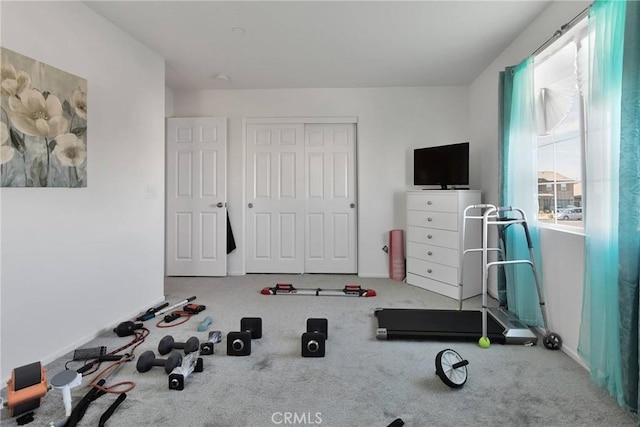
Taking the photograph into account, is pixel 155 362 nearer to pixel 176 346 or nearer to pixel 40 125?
pixel 176 346

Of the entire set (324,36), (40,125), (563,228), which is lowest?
(563,228)

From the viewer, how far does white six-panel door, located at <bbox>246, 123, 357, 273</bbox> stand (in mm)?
4391

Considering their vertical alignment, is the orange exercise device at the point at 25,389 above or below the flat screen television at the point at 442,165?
below

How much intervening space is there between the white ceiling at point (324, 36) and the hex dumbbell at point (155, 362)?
241 centimetres

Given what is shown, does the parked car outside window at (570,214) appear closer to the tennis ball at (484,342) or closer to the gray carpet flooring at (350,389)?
the gray carpet flooring at (350,389)

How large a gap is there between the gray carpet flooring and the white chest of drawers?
1.18m

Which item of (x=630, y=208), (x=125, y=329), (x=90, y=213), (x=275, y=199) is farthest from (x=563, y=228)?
(x=90, y=213)

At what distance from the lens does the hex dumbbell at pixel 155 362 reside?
190 cm

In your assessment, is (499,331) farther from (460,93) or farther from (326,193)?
(460,93)

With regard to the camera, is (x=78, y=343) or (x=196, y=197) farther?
(x=196, y=197)

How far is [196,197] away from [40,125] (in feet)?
7.46

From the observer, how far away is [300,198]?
440 centimetres

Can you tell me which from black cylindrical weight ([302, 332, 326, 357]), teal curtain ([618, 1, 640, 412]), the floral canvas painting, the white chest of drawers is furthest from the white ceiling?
black cylindrical weight ([302, 332, 326, 357])

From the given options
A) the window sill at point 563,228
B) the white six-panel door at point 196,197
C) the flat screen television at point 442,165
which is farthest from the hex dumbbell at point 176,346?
the flat screen television at point 442,165
